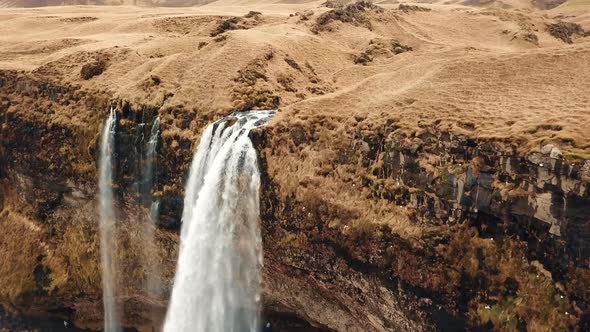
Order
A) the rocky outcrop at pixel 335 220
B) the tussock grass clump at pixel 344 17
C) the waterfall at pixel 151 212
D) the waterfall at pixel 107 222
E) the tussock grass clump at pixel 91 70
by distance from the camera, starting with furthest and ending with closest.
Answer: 1. the tussock grass clump at pixel 344 17
2. the tussock grass clump at pixel 91 70
3. the waterfall at pixel 107 222
4. the waterfall at pixel 151 212
5. the rocky outcrop at pixel 335 220

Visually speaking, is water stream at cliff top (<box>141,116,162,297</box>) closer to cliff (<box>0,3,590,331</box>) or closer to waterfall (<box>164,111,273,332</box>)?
cliff (<box>0,3,590,331</box>)

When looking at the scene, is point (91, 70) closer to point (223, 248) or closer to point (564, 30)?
point (223, 248)

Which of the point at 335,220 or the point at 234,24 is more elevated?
the point at 234,24

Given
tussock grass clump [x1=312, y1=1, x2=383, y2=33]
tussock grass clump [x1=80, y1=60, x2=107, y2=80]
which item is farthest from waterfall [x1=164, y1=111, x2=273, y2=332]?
tussock grass clump [x1=312, y1=1, x2=383, y2=33]

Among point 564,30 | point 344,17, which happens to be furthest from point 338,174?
point 564,30

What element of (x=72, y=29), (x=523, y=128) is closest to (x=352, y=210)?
(x=523, y=128)

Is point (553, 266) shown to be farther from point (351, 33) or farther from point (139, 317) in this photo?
point (351, 33)

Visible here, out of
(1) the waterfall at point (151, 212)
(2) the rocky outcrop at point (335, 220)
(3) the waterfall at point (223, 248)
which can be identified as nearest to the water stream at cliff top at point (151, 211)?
(1) the waterfall at point (151, 212)

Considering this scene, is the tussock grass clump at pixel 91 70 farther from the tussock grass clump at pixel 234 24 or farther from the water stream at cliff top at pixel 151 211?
the tussock grass clump at pixel 234 24
